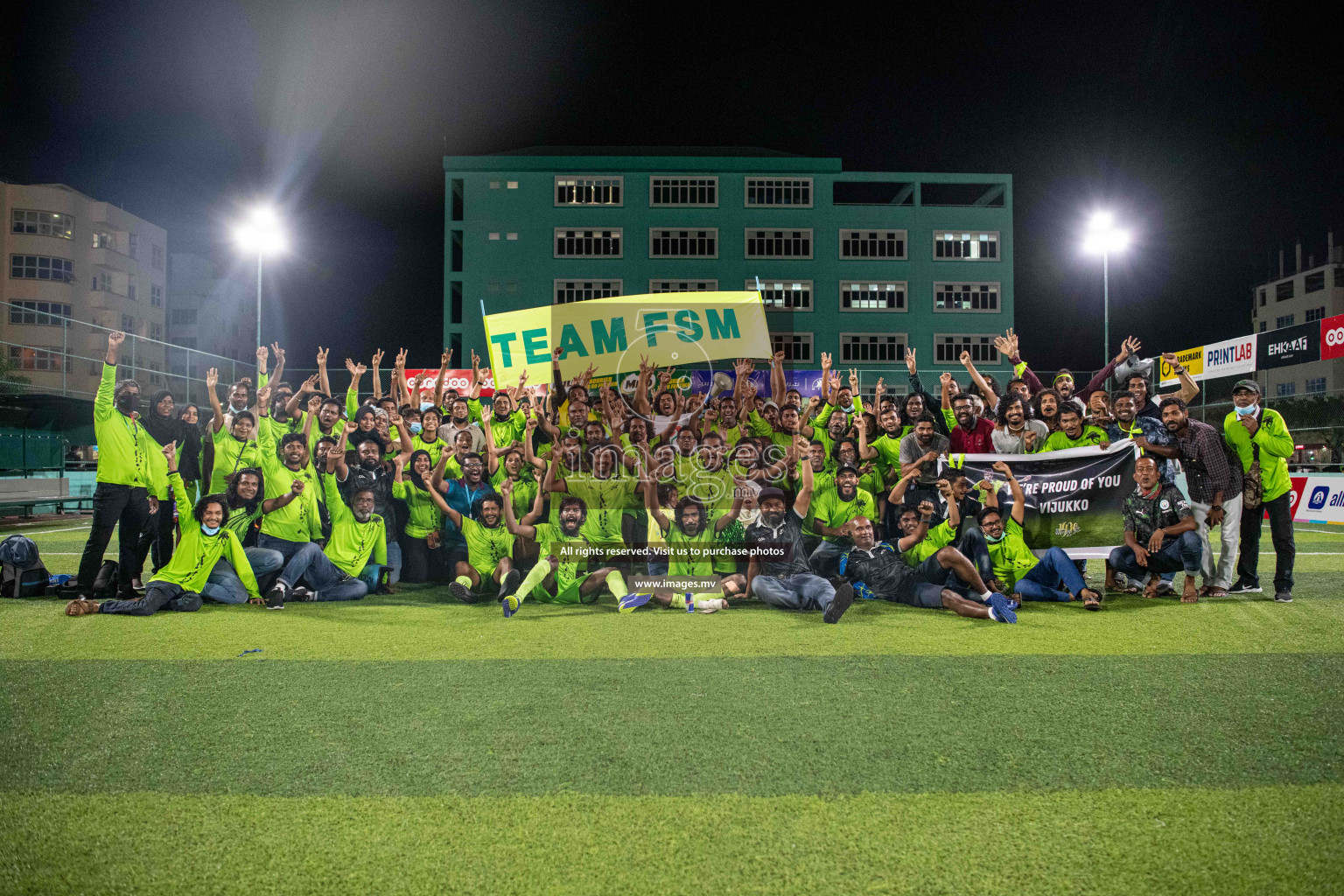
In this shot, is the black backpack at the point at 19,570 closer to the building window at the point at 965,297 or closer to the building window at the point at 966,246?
the building window at the point at 965,297

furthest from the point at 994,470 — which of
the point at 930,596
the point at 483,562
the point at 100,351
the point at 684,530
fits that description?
the point at 100,351

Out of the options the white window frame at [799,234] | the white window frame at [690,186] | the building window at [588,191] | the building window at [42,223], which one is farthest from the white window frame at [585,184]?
the building window at [42,223]

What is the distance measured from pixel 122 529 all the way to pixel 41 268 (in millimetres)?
56297

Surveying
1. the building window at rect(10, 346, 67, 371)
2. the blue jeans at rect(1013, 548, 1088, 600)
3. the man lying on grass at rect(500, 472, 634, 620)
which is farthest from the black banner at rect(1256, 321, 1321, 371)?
the building window at rect(10, 346, 67, 371)

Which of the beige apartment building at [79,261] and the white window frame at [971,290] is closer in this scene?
the white window frame at [971,290]

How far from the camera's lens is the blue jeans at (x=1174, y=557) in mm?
7543

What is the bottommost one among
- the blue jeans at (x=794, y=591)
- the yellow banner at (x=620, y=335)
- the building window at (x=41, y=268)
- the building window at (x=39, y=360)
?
the blue jeans at (x=794, y=591)

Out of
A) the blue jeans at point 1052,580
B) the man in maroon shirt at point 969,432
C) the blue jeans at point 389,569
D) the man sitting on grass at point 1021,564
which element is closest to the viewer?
the man sitting on grass at point 1021,564

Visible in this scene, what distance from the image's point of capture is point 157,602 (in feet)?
22.1

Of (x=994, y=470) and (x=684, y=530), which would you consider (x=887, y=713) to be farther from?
(x=994, y=470)

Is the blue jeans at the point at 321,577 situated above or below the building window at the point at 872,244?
below

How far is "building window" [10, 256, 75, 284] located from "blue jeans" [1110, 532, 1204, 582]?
63033 mm

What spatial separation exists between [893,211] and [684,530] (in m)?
33.8

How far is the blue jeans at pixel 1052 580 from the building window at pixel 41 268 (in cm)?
6234
